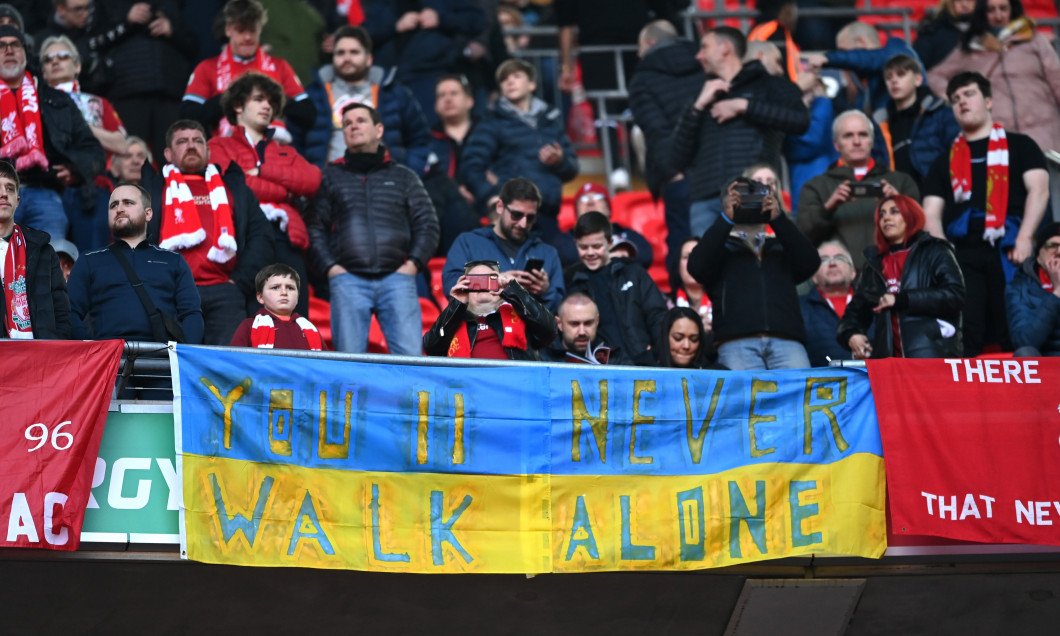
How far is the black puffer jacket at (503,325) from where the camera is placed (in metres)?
8.62

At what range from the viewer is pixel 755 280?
9.27 m

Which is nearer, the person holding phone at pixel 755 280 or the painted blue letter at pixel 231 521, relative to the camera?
the painted blue letter at pixel 231 521

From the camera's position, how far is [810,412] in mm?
8312

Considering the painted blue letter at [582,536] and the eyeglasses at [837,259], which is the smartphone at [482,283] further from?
the eyeglasses at [837,259]

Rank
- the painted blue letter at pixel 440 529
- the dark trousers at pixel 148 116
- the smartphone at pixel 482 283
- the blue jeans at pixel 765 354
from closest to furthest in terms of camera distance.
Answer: the painted blue letter at pixel 440 529 < the smartphone at pixel 482 283 < the blue jeans at pixel 765 354 < the dark trousers at pixel 148 116

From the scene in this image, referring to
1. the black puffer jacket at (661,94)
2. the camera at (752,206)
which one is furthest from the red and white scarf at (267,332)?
the black puffer jacket at (661,94)

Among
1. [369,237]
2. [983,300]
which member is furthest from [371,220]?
[983,300]

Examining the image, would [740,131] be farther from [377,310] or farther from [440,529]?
[440,529]

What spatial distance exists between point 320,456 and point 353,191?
2781 mm

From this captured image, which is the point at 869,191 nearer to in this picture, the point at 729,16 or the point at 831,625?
the point at 831,625

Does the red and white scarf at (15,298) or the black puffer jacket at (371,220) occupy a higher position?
the black puffer jacket at (371,220)

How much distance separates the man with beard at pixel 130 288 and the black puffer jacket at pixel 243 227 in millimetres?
731

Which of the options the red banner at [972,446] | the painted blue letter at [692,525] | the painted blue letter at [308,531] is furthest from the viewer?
the red banner at [972,446]

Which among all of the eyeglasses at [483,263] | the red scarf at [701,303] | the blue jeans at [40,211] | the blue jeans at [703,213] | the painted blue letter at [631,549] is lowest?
the painted blue letter at [631,549]
